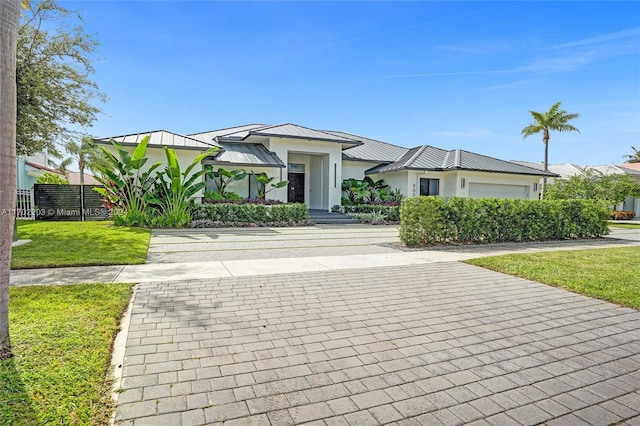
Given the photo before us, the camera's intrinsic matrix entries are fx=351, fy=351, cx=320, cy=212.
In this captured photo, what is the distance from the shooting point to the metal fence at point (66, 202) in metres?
18.9

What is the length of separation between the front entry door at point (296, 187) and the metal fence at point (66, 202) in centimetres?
1136

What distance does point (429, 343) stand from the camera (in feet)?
12.6

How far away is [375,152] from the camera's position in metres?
27.5

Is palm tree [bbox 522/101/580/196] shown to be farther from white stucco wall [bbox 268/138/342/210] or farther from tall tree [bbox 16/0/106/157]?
tall tree [bbox 16/0/106/157]

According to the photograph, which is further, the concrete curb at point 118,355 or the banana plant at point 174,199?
the banana plant at point 174,199

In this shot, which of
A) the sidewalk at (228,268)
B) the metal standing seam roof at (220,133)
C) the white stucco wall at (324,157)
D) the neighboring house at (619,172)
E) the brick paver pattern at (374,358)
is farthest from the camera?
the neighboring house at (619,172)

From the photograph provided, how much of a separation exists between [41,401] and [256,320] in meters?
2.24

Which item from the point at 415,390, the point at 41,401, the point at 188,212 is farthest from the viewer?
the point at 188,212

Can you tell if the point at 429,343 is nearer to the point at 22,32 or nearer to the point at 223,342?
the point at 223,342

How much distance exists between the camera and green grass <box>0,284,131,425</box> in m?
2.44

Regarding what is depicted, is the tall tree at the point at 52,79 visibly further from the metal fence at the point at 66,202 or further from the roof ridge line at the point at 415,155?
the roof ridge line at the point at 415,155

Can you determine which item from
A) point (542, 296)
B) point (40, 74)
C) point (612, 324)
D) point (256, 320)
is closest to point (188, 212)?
point (40, 74)

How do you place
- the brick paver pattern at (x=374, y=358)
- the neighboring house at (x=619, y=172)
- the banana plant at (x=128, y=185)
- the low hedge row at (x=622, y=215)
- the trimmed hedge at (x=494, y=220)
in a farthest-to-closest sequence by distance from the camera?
the neighboring house at (x=619, y=172) → the low hedge row at (x=622, y=215) → the banana plant at (x=128, y=185) → the trimmed hedge at (x=494, y=220) → the brick paver pattern at (x=374, y=358)

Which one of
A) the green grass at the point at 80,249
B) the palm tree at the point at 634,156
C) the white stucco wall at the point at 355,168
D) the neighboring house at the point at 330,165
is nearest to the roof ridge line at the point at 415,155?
the neighboring house at the point at 330,165
